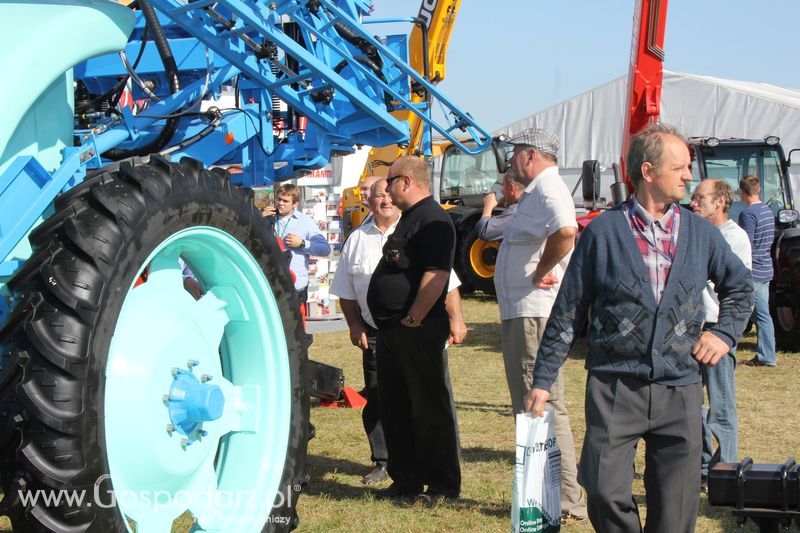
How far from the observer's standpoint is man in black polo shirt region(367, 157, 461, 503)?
195 inches

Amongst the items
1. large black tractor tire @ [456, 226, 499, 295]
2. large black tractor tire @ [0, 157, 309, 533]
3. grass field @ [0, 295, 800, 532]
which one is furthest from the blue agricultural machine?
large black tractor tire @ [456, 226, 499, 295]

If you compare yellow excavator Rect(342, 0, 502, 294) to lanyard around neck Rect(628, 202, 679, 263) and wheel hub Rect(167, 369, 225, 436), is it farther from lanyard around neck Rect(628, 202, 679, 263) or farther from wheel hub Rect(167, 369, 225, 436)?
wheel hub Rect(167, 369, 225, 436)

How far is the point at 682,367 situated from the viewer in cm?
326

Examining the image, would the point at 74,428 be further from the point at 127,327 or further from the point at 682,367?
the point at 682,367

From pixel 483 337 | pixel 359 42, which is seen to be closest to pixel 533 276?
pixel 359 42

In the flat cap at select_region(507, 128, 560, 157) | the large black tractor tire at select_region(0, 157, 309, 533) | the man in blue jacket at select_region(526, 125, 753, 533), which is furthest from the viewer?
the flat cap at select_region(507, 128, 560, 157)

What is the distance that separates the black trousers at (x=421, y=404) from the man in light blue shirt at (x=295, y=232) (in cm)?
300

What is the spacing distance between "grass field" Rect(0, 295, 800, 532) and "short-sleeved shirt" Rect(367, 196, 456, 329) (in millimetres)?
986

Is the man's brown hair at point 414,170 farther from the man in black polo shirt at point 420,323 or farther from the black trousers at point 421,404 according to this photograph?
the black trousers at point 421,404

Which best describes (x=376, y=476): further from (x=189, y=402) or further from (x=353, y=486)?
(x=189, y=402)

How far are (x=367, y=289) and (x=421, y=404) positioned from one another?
0.80 m

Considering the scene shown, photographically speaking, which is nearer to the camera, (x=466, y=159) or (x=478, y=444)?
(x=478, y=444)

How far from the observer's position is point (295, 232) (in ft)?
27.1

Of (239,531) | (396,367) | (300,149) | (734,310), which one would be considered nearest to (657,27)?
(300,149)
